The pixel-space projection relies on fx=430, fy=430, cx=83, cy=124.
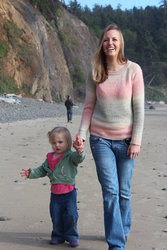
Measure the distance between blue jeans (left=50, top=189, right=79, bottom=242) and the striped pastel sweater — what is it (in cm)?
53

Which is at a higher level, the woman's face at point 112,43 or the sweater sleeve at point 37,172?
the woman's face at point 112,43

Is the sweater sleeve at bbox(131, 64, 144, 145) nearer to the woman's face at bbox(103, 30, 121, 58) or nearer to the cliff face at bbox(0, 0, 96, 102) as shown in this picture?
the woman's face at bbox(103, 30, 121, 58)

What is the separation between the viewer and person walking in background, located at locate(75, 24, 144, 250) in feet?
10.2

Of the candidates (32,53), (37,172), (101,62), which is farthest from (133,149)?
(32,53)

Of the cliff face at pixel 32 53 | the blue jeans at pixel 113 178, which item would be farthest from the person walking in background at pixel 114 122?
the cliff face at pixel 32 53

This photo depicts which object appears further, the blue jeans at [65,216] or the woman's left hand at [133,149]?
the blue jeans at [65,216]

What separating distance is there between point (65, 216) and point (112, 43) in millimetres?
1384

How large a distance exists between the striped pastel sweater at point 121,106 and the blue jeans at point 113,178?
78 millimetres

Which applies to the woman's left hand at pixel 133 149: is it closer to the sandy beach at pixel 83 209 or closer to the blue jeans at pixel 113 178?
the blue jeans at pixel 113 178

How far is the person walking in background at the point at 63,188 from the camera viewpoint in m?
3.36

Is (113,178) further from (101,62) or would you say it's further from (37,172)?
(101,62)

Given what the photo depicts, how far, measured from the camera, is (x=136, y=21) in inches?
4075

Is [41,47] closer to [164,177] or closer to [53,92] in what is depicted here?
[53,92]

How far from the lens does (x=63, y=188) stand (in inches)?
132
